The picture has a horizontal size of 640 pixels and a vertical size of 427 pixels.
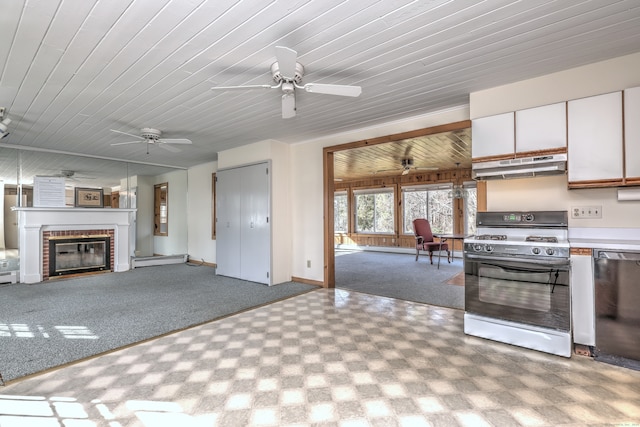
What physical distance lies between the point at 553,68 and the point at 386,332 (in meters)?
2.74

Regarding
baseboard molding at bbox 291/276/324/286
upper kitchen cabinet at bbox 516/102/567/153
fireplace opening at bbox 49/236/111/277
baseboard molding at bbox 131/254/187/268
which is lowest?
baseboard molding at bbox 291/276/324/286

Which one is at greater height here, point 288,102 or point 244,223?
point 288,102

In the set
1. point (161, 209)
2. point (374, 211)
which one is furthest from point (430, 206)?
point (161, 209)

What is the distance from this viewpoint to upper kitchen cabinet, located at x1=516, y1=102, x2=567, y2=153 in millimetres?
2480

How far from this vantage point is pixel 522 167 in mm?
2592

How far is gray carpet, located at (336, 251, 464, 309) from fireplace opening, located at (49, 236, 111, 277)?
473cm

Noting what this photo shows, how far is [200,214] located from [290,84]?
5.24 metres

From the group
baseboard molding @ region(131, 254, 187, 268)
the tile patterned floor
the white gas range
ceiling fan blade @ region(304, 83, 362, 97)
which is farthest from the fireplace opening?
the white gas range

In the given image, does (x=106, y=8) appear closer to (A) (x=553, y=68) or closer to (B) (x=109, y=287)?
(A) (x=553, y=68)

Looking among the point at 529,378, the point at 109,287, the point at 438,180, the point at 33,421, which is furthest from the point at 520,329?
the point at 438,180

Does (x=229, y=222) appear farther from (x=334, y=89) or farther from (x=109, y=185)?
(x=334, y=89)

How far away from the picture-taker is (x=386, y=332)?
2777mm

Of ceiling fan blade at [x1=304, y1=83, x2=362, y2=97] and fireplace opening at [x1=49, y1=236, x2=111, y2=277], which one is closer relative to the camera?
ceiling fan blade at [x1=304, y1=83, x2=362, y2=97]

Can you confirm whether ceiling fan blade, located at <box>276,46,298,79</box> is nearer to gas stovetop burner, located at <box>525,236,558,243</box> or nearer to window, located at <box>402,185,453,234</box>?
gas stovetop burner, located at <box>525,236,558,243</box>
